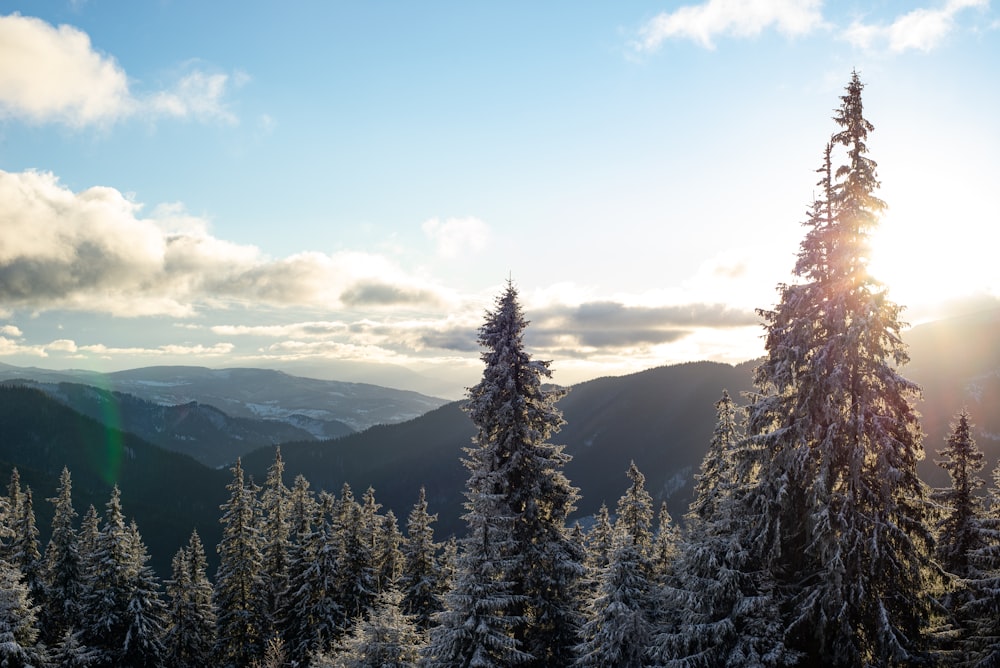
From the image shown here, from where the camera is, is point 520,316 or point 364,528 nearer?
point 520,316

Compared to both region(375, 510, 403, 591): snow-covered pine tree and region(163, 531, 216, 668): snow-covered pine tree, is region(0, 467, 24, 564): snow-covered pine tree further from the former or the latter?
region(375, 510, 403, 591): snow-covered pine tree

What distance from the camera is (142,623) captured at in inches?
1567

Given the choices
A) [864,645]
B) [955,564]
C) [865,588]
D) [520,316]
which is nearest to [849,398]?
[865,588]

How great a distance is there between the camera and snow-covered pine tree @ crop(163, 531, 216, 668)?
43.0 metres

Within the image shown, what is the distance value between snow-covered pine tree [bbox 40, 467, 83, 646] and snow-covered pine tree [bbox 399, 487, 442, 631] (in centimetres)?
2416

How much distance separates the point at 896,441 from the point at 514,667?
41.4ft

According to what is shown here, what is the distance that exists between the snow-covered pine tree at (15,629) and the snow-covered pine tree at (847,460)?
33100 mm

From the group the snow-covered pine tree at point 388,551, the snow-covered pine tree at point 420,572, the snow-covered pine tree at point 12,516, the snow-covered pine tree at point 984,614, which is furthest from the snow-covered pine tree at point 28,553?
the snow-covered pine tree at point 984,614

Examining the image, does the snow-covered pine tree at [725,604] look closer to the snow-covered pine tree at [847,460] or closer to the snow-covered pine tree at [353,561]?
the snow-covered pine tree at [847,460]

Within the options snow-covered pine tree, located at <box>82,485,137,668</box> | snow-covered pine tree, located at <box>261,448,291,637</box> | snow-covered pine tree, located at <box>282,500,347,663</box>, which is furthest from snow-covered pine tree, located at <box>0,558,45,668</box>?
snow-covered pine tree, located at <box>261,448,291,637</box>

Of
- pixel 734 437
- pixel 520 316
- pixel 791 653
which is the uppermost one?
pixel 520 316

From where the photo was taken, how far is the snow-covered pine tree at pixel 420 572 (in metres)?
37.4

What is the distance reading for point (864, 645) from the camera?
47.5 feet

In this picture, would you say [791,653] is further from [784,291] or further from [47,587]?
[47,587]
